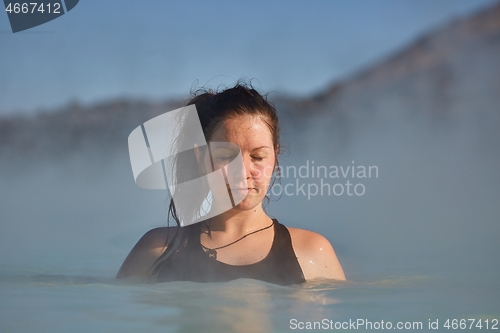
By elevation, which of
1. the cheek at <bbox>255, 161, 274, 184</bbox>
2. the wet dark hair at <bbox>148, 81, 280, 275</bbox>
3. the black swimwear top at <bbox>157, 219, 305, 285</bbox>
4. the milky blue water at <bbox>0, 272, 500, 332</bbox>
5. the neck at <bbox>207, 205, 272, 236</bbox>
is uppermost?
the wet dark hair at <bbox>148, 81, 280, 275</bbox>

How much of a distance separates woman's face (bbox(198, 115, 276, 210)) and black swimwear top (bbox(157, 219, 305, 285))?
181 mm

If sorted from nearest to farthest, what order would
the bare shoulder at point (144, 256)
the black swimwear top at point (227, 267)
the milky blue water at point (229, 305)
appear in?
the milky blue water at point (229, 305) → the black swimwear top at point (227, 267) → the bare shoulder at point (144, 256)

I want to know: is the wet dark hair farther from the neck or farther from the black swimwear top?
the neck

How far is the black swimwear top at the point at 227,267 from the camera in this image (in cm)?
197

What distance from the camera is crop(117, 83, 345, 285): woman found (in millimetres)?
1996

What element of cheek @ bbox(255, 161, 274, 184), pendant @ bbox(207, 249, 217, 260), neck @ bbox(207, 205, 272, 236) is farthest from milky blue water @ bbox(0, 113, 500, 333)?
cheek @ bbox(255, 161, 274, 184)

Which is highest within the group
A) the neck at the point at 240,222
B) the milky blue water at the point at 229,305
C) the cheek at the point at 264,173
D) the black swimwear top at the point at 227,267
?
the cheek at the point at 264,173

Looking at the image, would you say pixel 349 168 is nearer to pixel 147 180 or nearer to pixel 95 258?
pixel 147 180

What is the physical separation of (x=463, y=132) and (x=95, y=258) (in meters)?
1.78

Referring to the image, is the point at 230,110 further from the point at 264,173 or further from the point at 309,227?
the point at 309,227

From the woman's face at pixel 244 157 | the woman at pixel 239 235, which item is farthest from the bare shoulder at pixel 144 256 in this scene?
the woman's face at pixel 244 157

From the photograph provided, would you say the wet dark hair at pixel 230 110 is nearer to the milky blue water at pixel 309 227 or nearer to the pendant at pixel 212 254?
the pendant at pixel 212 254

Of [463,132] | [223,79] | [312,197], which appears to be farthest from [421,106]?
[223,79]

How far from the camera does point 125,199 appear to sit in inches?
116
